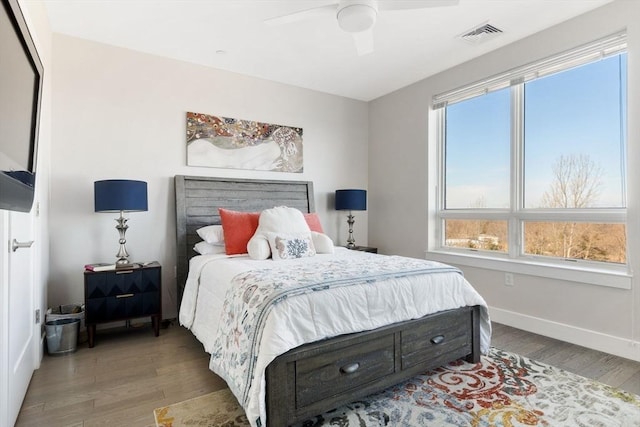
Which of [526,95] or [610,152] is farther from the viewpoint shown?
[526,95]

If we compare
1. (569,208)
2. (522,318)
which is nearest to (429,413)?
(522,318)

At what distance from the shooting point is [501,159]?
3.51 metres

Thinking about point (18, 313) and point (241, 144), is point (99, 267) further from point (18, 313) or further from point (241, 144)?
point (241, 144)

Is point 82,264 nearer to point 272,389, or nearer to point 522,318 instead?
point 272,389

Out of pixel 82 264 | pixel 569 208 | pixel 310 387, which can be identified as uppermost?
pixel 569 208

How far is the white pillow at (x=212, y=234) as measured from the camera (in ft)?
10.8

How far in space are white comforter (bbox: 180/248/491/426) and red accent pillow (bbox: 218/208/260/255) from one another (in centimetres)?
18

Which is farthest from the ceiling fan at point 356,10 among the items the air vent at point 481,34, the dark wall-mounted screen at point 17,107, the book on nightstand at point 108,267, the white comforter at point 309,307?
the book on nightstand at point 108,267

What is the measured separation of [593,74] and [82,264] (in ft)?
15.7

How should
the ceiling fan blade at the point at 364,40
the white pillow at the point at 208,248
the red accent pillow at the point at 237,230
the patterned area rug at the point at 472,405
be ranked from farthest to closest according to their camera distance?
the white pillow at the point at 208,248 < the red accent pillow at the point at 237,230 < the ceiling fan blade at the point at 364,40 < the patterned area rug at the point at 472,405

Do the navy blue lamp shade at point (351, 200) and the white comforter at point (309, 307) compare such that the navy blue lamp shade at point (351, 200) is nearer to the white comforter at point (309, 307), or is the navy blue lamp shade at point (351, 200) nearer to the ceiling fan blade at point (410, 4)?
the white comforter at point (309, 307)

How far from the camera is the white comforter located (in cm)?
163

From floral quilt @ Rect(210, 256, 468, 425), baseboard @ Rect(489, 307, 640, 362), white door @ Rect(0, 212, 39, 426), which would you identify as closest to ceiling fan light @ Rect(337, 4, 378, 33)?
floral quilt @ Rect(210, 256, 468, 425)

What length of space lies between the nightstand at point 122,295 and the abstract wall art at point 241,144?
4.18 feet
